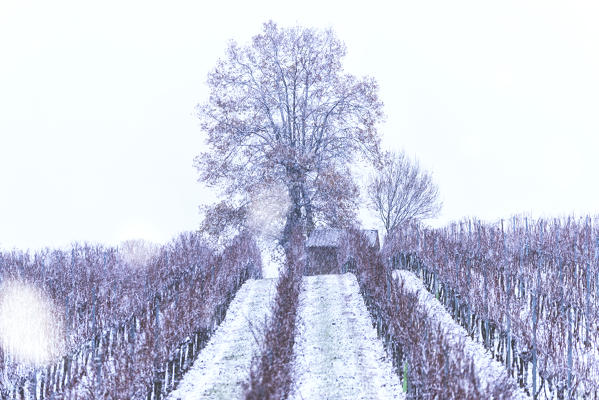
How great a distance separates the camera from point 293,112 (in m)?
32.9

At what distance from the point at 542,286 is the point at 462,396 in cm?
1135

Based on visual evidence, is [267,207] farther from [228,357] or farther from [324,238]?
[228,357]

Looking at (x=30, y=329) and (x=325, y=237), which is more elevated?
(x=325, y=237)

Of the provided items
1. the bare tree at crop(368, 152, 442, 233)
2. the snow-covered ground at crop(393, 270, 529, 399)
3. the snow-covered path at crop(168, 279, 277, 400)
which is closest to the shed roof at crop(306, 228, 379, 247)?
the snow-covered ground at crop(393, 270, 529, 399)

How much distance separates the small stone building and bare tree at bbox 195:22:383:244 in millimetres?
849

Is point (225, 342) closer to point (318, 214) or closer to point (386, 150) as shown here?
point (318, 214)

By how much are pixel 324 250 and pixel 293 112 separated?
7670 mm

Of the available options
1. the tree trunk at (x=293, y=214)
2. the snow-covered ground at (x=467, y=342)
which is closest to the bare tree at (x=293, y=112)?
the tree trunk at (x=293, y=214)

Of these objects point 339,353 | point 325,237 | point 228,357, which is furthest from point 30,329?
point 325,237

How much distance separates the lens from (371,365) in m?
15.8

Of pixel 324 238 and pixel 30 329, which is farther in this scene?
pixel 324 238

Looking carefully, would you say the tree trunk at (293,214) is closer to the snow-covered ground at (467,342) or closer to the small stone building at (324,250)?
the small stone building at (324,250)

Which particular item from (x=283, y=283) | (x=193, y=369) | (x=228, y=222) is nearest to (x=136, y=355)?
(x=193, y=369)

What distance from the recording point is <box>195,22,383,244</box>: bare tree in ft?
105
